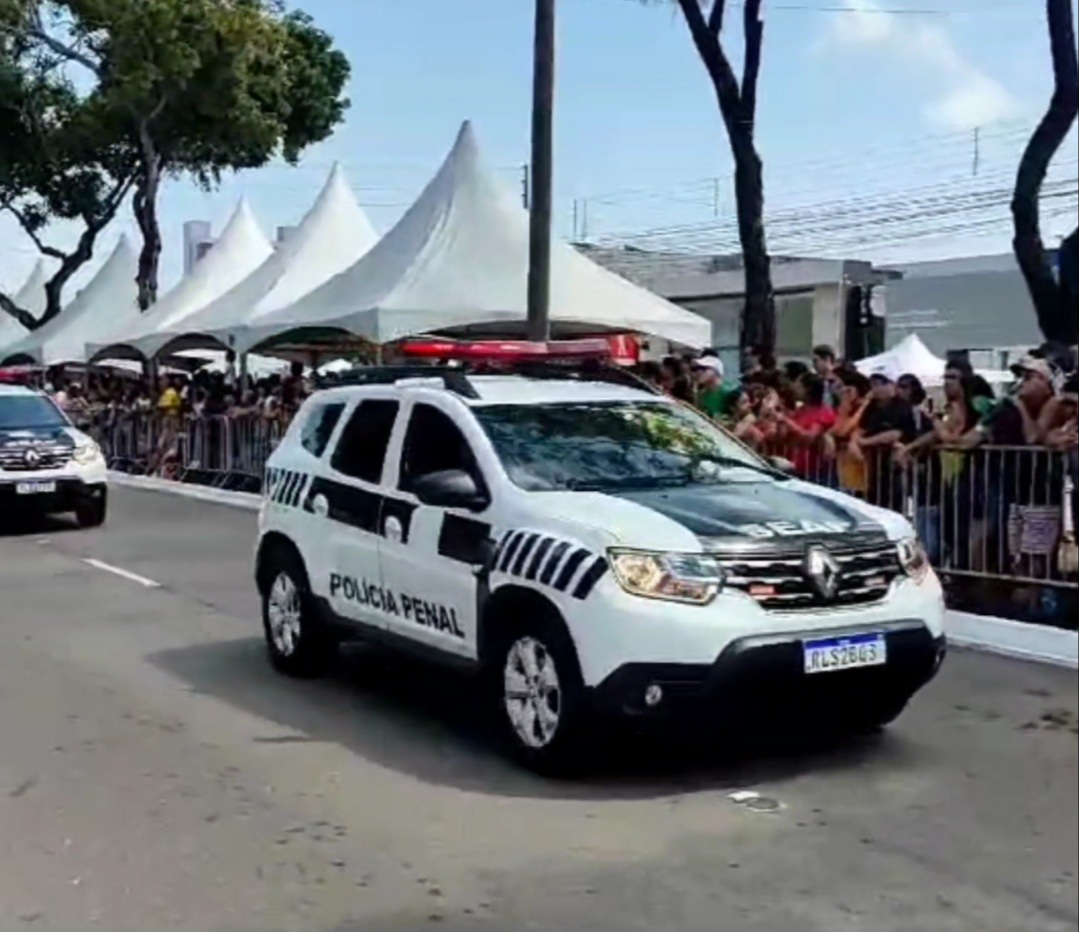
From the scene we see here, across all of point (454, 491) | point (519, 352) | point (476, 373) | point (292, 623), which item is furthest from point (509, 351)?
point (454, 491)

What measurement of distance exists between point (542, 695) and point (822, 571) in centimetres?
125

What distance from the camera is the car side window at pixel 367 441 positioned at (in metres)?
7.95

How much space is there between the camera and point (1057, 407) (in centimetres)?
278

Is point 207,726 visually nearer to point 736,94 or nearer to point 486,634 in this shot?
point 486,634

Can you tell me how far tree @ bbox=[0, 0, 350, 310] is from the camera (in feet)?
97.8

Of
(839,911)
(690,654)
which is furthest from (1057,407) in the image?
(690,654)

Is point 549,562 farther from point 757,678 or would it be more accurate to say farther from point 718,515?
point 757,678

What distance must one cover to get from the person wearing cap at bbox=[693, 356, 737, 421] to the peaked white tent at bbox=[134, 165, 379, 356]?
1033 centimetres

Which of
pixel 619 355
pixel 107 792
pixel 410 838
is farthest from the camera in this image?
pixel 619 355

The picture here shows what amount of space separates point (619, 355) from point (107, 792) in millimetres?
13086

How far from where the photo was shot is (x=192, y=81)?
3111 cm

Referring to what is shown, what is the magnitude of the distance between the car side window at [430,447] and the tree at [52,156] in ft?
87.4

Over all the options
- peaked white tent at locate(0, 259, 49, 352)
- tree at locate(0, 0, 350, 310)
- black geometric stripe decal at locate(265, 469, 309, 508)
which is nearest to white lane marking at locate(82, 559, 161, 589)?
black geometric stripe decal at locate(265, 469, 309, 508)

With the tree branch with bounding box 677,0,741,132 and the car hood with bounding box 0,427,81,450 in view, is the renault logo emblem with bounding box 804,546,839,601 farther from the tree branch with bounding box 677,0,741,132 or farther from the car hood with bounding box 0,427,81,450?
the car hood with bounding box 0,427,81,450
